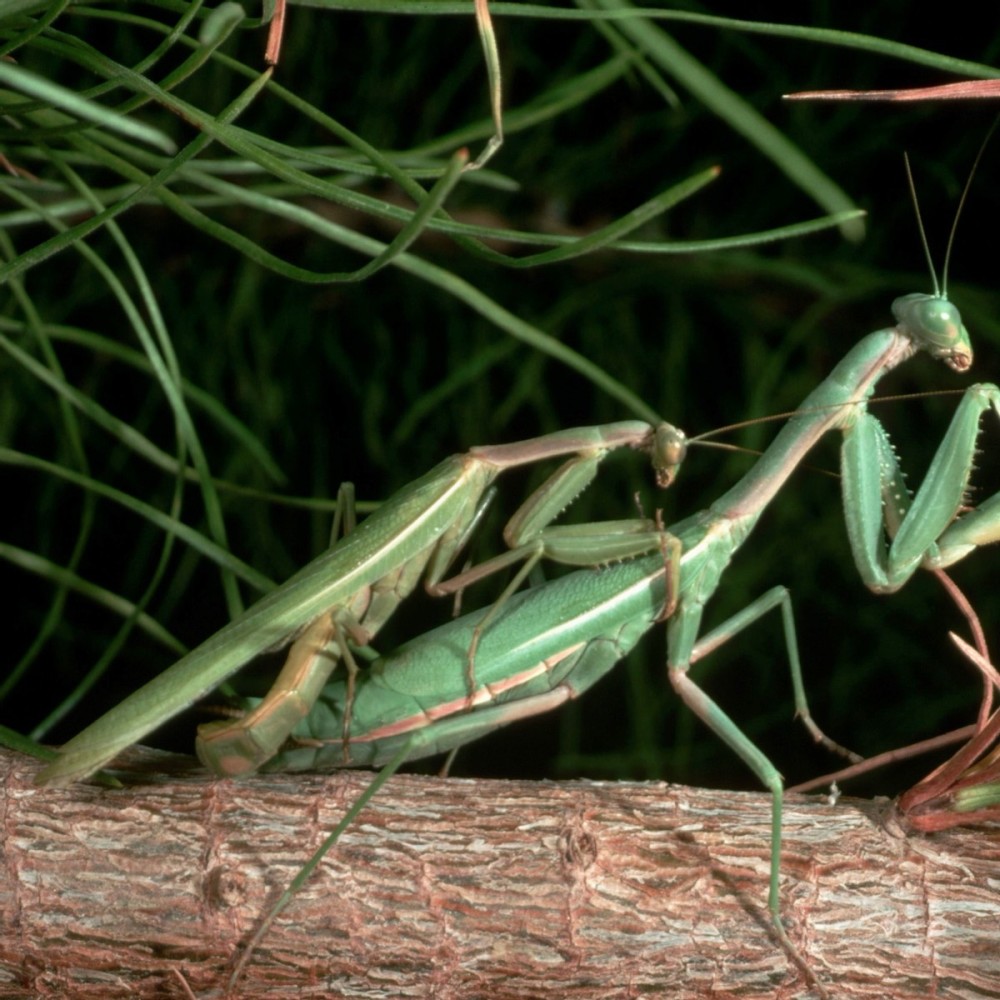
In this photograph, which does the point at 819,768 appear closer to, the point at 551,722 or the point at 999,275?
the point at 551,722

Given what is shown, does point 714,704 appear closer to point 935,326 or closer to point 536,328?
point 935,326

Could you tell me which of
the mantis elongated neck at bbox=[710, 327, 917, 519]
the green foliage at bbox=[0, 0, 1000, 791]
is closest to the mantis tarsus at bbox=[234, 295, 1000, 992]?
the mantis elongated neck at bbox=[710, 327, 917, 519]

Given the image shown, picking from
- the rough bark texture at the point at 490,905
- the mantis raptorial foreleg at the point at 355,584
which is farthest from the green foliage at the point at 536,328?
the rough bark texture at the point at 490,905

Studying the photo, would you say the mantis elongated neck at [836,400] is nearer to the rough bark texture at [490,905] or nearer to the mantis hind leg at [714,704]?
the mantis hind leg at [714,704]

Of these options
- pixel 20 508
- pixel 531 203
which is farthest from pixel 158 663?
pixel 531 203

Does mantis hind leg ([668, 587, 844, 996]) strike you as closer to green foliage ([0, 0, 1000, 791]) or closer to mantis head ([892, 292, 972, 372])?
mantis head ([892, 292, 972, 372])

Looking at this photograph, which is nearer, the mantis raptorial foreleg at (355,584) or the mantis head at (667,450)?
the mantis raptorial foreleg at (355,584)
